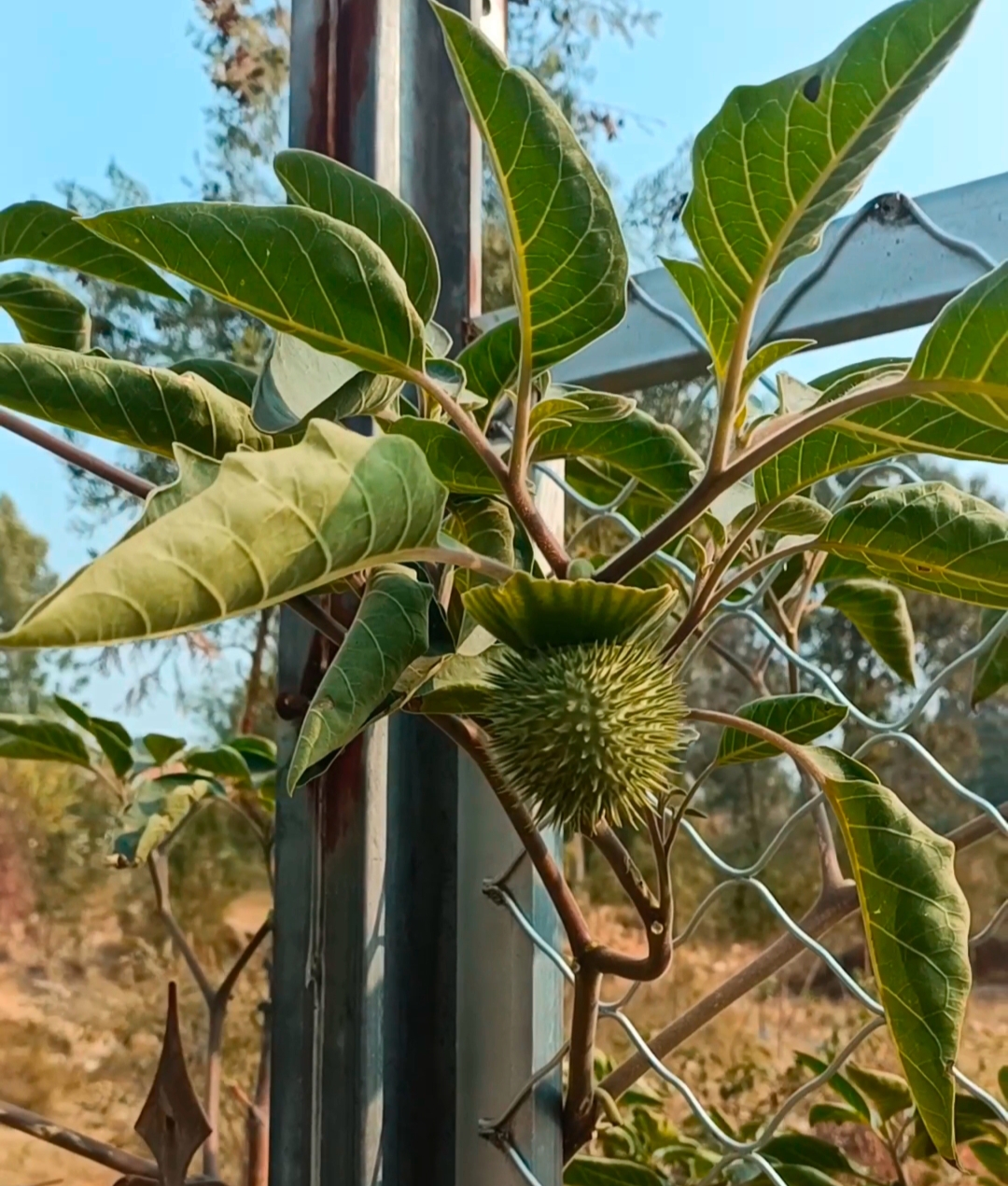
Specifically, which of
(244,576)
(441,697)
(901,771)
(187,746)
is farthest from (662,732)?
(187,746)

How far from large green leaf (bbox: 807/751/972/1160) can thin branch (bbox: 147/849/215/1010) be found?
0.65m

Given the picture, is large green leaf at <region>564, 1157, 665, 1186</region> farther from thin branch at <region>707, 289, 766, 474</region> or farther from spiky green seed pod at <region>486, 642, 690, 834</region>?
thin branch at <region>707, 289, 766, 474</region>

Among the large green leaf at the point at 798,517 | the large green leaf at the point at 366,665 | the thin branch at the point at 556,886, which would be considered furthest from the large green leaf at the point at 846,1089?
the large green leaf at the point at 366,665

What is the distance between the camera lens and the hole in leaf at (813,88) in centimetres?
34

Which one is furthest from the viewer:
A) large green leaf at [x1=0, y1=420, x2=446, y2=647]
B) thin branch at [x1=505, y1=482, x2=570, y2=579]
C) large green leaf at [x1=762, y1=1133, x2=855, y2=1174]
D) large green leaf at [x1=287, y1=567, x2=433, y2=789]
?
large green leaf at [x1=762, y1=1133, x2=855, y2=1174]

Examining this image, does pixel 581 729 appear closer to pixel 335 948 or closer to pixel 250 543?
pixel 250 543

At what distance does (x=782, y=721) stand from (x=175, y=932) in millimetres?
625

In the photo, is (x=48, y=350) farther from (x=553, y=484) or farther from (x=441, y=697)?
(x=553, y=484)

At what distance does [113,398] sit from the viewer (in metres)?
0.45

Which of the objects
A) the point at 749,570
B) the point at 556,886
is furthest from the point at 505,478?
the point at 556,886

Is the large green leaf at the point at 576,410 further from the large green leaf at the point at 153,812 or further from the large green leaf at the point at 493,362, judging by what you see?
the large green leaf at the point at 153,812

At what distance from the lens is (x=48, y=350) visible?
436mm

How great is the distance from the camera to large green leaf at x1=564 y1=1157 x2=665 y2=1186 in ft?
2.11

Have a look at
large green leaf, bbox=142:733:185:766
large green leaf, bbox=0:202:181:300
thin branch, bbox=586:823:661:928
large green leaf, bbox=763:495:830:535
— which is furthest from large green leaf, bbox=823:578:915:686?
large green leaf, bbox=142:733:185:766
